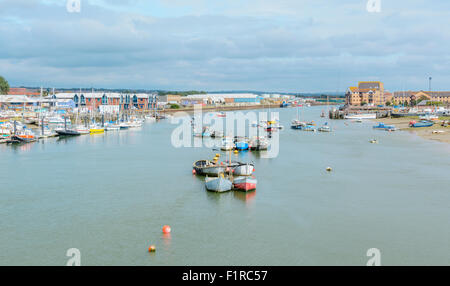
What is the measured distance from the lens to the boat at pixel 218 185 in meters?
23.6

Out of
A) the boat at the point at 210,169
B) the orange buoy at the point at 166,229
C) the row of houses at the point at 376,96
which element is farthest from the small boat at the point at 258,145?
the row of houses at the point at 376,96

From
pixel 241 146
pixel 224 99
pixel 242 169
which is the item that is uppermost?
pixel 224 99

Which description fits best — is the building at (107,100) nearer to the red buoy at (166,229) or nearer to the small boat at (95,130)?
the small boat at (95,130)

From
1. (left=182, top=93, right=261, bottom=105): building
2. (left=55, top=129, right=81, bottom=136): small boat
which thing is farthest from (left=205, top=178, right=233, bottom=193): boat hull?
(left=182, top=93, right=261, bottom=105): building

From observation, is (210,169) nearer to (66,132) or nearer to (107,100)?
(66,132)

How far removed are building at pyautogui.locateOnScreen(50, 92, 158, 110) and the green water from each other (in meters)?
68.4

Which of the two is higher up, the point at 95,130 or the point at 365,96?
the point at 365,96

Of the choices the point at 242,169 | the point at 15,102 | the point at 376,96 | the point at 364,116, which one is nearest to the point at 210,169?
the point at 242,169

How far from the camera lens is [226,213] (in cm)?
2027

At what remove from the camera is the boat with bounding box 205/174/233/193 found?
2358cm

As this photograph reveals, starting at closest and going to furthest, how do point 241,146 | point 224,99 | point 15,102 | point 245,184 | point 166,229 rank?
point 166,229
point 245,184
point 241,146
point 15,102
point 224,99

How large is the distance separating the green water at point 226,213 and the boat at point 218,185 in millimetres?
496

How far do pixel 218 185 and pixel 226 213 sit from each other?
3473 millimetres

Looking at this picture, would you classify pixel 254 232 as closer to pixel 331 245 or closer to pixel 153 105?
pixel 331 245
